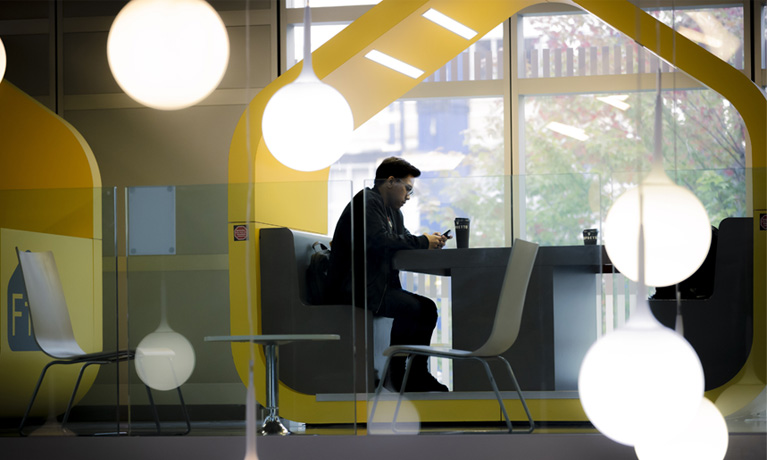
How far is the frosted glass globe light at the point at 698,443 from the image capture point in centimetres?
125

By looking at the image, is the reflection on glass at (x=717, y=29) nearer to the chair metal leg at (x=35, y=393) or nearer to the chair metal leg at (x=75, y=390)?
the chair metal leg at (x=75, y=390)

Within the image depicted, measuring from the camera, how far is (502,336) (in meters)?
3.52

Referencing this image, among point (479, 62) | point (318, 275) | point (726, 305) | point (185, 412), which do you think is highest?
point (479, 62)

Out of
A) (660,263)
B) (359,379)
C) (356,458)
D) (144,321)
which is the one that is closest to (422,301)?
(359,379)

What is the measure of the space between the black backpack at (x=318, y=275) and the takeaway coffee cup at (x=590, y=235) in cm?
110

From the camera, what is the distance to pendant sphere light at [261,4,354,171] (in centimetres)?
131

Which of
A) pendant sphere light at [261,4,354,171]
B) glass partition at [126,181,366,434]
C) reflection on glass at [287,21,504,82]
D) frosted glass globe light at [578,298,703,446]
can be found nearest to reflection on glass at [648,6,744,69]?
reflection on glass at [287,21,504,82]

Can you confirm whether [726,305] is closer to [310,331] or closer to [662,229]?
[310,331]

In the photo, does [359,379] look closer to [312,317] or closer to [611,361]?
[312,317]

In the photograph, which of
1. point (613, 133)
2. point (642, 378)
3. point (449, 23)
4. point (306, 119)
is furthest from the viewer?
point (613, 133)

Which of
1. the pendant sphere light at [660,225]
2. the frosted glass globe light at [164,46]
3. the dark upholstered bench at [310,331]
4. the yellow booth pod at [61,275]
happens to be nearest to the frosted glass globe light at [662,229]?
the pendant sphere light at [660,225]

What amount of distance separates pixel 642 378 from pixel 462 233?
8.84 feet

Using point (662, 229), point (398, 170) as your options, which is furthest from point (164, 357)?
point (662, 229)

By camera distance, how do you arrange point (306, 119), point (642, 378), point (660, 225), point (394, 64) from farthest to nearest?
point (394, 64)
point (306, 119)
point (660, 225)
point (642, 378)
